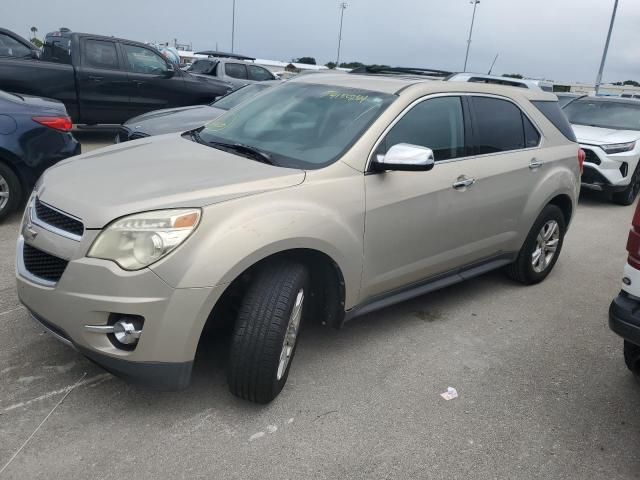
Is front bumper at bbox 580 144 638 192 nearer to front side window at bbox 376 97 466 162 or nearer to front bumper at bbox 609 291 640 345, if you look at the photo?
front side window at bbox 376 97 466 162

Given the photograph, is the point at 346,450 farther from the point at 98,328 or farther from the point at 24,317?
the point at 24,317

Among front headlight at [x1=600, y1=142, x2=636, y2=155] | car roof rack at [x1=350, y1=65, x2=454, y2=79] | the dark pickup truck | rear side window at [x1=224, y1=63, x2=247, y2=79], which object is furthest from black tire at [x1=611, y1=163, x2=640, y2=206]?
rear side window at [x1=224, y1=63, x2=247, y2=79]

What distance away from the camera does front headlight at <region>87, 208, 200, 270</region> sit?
2.47 meters

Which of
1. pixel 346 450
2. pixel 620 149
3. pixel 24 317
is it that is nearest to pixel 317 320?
pixel 346 450

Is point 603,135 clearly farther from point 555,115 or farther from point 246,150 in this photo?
point 246,150

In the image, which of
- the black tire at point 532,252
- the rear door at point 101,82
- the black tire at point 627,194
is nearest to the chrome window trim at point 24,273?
the black tire at point 532,252

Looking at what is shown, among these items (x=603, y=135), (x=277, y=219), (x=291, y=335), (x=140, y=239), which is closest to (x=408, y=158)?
(x=277, y=219)

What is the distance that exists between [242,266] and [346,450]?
3.31 ft

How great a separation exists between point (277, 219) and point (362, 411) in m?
1.12

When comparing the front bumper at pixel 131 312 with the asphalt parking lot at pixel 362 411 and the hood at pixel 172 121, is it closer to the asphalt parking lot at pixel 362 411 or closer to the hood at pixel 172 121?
the asphalt parking lot at pixel 362 411

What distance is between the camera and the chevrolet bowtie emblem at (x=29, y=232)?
279 centimetres

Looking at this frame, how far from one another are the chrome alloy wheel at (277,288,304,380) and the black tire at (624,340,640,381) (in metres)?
1.96

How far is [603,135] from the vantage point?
8.84m

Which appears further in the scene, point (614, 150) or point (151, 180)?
point (614, 150)
